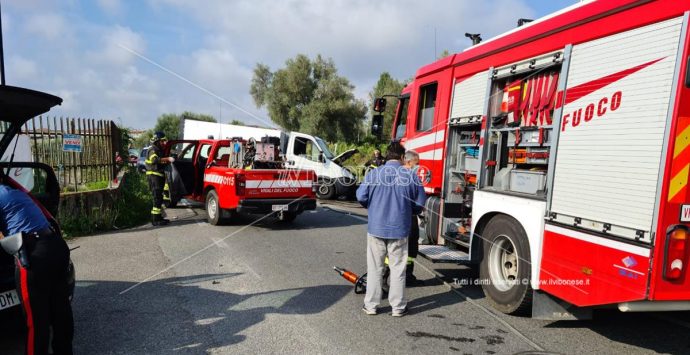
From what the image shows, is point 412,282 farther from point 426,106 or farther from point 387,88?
point 387,88

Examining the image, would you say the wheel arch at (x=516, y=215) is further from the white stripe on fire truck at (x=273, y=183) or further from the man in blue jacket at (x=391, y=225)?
the white stripe on fire truck at (x=273, y=183)

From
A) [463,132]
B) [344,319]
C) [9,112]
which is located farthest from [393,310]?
[9,112]

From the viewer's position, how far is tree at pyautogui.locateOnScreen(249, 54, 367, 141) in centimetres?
3419

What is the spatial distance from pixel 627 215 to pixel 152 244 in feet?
22.8

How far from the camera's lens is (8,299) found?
3.35m

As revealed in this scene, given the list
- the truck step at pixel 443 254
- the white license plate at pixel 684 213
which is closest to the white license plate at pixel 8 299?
the truck step at pixel 443 254

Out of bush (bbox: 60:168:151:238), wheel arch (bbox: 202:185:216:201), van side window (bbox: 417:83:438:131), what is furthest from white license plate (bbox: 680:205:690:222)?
bush (bbox: 60:168:151:238)

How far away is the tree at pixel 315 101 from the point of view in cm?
3419

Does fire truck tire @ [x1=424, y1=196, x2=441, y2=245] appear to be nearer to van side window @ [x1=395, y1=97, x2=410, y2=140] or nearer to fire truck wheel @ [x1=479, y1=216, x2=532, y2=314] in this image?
fire truck wheel @ [x1=479, y1=216, x2=532, y2=314]

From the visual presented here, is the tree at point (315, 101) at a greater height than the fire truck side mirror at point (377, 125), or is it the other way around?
the tree at point (315, 101)

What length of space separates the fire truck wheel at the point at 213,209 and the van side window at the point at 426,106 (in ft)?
15.1

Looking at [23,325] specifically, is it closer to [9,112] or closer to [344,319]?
[9,112]

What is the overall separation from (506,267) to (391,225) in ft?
4.55

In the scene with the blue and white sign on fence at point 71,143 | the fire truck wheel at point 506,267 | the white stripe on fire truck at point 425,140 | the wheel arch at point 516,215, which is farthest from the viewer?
the blue and white sign on fence at point 71,143
